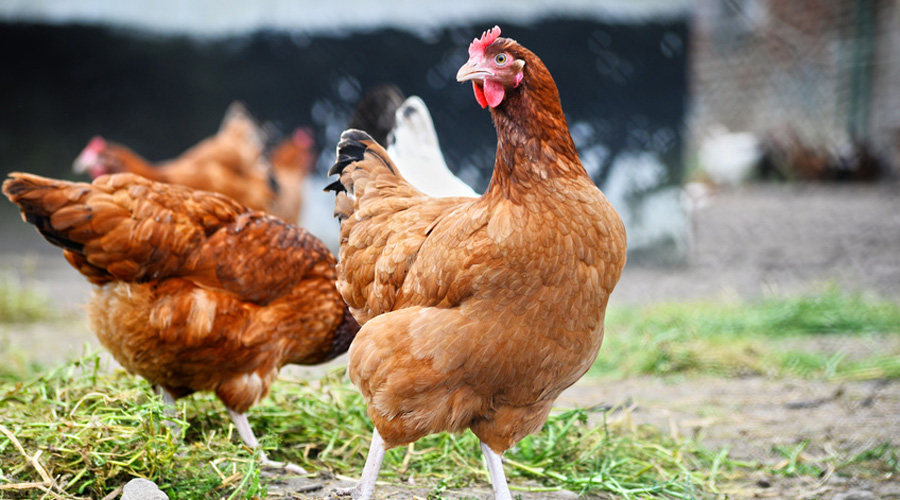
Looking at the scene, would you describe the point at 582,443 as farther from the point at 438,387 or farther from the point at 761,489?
the point at 438,387

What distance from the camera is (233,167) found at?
6.64m

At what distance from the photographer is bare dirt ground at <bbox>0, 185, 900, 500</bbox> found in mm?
3080

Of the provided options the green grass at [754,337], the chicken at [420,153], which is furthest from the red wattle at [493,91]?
the green grass at [754,337]

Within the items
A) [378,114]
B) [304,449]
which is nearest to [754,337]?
[378,114]

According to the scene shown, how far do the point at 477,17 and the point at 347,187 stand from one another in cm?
470

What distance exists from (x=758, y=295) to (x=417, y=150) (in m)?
3.90

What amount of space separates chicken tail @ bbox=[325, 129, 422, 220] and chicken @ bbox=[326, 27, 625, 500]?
0.53m

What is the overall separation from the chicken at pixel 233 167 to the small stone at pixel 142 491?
3.93 metres

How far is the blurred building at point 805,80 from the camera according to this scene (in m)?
11.5

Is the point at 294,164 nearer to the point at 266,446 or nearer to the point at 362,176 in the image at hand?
the point at 362,176

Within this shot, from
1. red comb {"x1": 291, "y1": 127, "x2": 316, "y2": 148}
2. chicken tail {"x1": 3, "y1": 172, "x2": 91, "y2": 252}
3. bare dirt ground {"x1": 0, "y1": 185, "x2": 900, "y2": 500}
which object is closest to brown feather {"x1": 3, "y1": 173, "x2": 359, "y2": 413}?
chicken tail {"x1": 3, "y1": 172, "x2": 91, "y2": 252}

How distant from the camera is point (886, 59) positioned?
11.3 meters

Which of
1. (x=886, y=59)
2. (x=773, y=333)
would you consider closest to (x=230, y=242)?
(x=773, y=333)

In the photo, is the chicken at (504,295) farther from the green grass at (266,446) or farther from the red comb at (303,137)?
the red comb at (303,137)
